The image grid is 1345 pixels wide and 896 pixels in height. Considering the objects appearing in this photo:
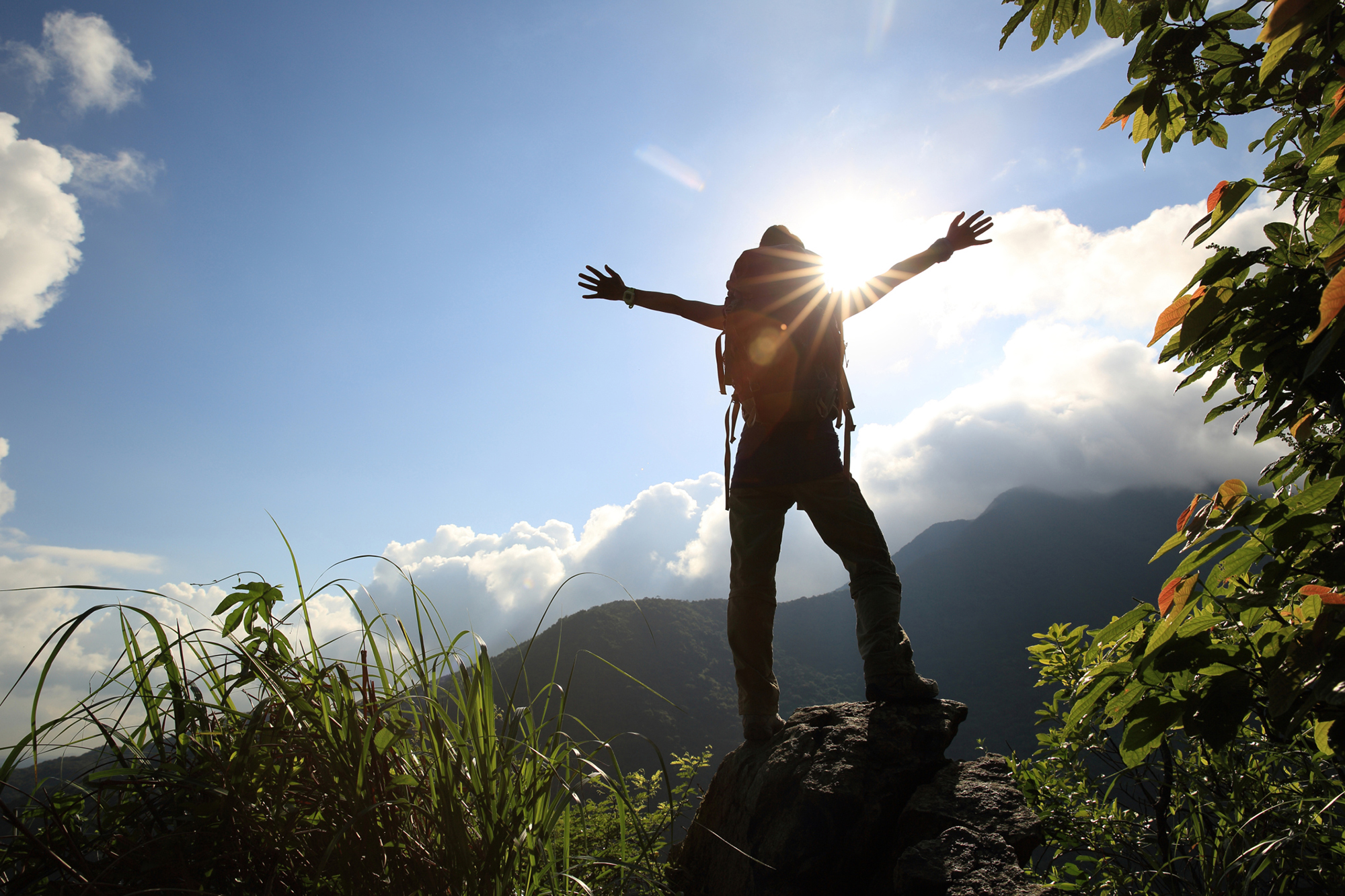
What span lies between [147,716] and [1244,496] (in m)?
2.45

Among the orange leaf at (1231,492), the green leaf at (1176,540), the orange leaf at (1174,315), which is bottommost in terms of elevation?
the green leaf at (1176,540)

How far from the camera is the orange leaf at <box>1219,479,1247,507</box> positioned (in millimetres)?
1223

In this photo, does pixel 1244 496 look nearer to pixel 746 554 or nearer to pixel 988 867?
pixel 988 867

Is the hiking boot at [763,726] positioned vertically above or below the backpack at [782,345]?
below

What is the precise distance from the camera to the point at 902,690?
287 cm

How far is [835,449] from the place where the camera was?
10.9ft

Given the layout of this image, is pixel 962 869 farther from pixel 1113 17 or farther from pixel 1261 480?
pixel 1113 17

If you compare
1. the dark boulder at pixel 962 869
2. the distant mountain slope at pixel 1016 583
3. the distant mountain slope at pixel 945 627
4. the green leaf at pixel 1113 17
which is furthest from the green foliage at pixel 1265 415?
the distant mountain slope at pixel 1016 583

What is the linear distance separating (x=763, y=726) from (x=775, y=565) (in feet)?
2.72

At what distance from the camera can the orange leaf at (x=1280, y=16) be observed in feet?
3.12

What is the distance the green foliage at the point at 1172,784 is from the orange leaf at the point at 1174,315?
1.83 feet

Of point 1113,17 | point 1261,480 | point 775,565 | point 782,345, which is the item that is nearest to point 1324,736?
point 1261,480

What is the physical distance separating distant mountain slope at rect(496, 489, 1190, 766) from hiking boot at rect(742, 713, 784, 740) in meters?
0.63

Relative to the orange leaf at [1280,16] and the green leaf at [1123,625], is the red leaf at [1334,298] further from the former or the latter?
the green leaf at [1123,625]
